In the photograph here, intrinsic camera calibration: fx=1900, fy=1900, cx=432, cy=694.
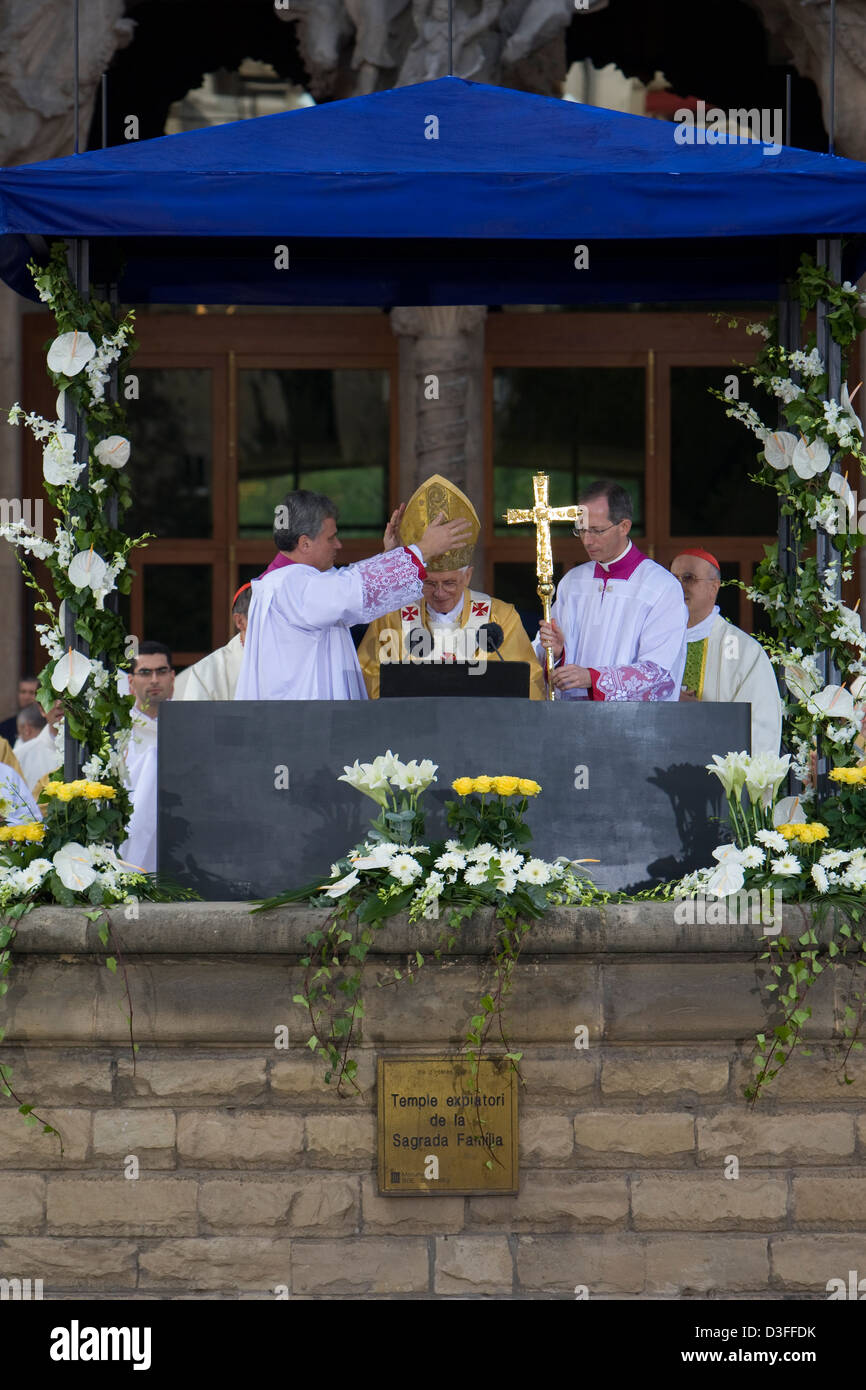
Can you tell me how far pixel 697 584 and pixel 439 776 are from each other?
279cm

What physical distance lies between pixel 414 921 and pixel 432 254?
2.84 metres

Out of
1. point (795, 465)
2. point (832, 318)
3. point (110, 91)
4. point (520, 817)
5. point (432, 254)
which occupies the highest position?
point (110, 91)

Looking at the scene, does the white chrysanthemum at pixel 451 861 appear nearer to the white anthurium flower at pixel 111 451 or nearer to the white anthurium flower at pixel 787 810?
the white anthurium flower at pixel 787 810

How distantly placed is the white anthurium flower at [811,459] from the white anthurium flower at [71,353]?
244 centimetres

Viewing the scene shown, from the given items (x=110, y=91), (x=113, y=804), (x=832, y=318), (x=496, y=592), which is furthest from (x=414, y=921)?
(x=110, y=91)

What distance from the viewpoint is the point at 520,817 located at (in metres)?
6.00

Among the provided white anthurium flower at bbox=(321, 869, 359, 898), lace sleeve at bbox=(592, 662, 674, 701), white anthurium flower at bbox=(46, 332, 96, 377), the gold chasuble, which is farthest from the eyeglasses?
white anthurium flower at bbox=(321, 869, 359, 898)

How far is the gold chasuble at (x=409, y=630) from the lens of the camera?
8.02 meters

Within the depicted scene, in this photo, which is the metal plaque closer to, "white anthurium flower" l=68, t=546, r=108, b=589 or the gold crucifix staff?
the gold crucifix staff

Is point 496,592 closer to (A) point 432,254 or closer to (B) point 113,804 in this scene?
(A) point 432,254

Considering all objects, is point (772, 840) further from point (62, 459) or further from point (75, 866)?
point (62, 459)

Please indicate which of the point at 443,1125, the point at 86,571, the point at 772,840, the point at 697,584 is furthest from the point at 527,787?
the point at 697,584

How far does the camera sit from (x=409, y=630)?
8062 millimetres

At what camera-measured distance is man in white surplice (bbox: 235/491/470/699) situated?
711 cm
